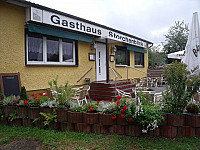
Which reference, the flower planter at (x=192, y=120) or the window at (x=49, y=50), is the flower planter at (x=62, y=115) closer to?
the flower planter at (x=192, y=120)

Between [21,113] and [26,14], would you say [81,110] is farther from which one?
[26,14]

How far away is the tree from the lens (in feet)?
85.0

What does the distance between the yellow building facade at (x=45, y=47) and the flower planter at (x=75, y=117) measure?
311 cm

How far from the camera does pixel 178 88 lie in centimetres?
349

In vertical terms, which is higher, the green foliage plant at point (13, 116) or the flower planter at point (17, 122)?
the green foliage plant at point (13, 116)

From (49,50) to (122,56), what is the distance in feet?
20.4

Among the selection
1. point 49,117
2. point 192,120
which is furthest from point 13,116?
point 192,120

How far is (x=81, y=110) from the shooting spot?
3.74 m

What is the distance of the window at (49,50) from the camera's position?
6363mm

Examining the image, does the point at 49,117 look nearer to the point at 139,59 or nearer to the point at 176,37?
the point at 139,59

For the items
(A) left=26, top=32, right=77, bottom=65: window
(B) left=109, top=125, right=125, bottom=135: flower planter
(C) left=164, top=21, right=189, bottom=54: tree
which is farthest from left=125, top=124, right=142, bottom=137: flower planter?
(C) left=164, top=21, right=189, bottom=54: tree

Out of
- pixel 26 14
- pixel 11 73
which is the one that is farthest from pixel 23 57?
pixel 26 14

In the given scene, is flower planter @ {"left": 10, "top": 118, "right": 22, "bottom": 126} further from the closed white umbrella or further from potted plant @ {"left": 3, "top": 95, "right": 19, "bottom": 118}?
the closed white umbrella

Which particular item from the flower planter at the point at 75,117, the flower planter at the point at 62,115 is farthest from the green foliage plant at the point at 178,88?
the flower planter at the point at 62,115
